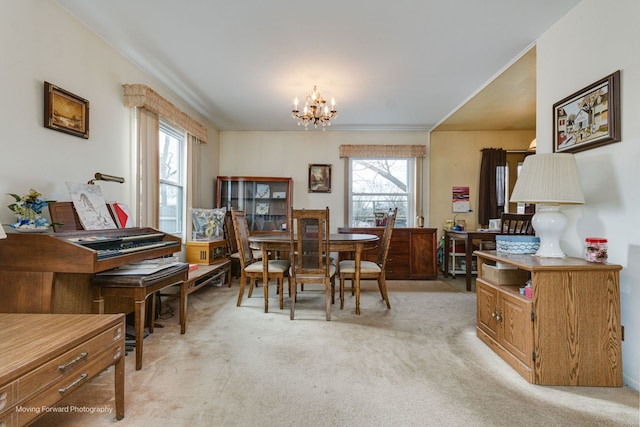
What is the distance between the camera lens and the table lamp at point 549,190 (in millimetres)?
1933

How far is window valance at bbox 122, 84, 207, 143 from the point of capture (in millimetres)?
2863

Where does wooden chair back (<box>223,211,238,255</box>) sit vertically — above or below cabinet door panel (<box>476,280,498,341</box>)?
above

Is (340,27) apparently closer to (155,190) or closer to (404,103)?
(404,103)

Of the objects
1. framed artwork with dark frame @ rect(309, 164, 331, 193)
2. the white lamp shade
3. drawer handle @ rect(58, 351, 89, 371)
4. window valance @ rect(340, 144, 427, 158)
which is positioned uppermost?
window valance @ rect(340, 144, 427, 158)

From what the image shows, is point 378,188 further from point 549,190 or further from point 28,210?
point 28,210

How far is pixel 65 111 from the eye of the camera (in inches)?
87.7

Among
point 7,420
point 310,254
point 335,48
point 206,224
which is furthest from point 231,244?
point 7,420

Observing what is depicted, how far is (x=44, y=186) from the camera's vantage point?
6.88 feet

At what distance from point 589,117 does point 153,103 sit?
3617 millimetres

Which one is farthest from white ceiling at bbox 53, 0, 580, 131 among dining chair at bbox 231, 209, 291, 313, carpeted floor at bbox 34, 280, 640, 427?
carpeted floor at bbox 34, 280, 640, 427

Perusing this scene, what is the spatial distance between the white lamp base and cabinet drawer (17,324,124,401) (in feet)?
8.47

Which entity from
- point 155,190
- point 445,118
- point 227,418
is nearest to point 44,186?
point 155,190

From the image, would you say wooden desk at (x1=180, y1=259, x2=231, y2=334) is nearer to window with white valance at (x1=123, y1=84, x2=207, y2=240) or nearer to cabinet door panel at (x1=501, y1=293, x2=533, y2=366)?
window with white valance at (x1=123, y1=84, x2=207, y2=240)

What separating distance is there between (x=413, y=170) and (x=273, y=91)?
282 cm
